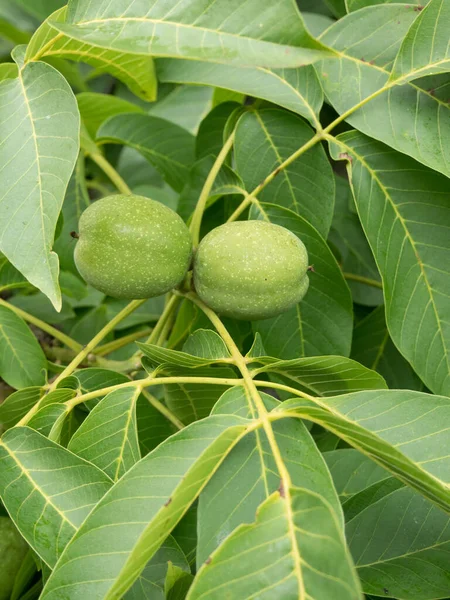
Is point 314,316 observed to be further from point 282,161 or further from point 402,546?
point 402,546

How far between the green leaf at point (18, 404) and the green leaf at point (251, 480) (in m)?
0.45

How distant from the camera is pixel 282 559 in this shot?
0.71m

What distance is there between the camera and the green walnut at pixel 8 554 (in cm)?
115

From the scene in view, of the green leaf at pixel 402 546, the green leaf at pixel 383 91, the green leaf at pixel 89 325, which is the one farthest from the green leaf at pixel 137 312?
the green leaf at pixel 402 546

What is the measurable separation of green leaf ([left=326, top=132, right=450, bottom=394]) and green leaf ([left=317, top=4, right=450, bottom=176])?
0.07m

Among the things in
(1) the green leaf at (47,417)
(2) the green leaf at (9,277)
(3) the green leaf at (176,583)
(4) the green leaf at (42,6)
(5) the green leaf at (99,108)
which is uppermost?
(4) the green leaf at (42,6)

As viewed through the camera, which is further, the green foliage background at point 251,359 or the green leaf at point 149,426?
the green leaf at point 149,426

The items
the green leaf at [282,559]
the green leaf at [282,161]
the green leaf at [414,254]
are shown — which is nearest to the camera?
the green leaf at [282,559]

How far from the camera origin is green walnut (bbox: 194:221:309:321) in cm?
107

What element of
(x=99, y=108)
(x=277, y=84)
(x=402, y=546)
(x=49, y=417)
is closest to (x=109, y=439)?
(x=49, y=417)

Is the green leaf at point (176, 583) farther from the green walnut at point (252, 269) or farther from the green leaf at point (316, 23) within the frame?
the green leaf at point (316, 23)

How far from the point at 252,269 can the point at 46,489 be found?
1.42 feet

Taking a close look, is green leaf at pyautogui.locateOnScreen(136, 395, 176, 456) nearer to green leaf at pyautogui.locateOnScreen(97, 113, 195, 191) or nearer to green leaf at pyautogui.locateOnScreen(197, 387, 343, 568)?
green leaf at pyautogui.locateOnScreen(197, 387, 343, 568)

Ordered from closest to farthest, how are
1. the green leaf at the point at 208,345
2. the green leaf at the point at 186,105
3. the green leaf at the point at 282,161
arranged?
1. the green leaf at the point at 208,345
2. the green leaf at the point at 282,161
3. the green leaf at the point at 186,105
